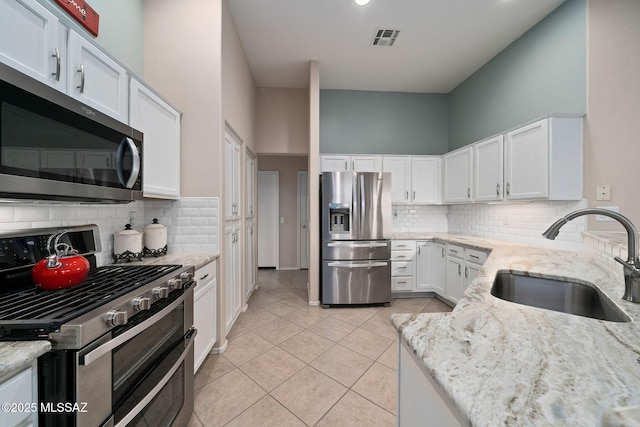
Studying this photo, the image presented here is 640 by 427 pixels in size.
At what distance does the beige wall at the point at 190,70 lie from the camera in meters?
2.18

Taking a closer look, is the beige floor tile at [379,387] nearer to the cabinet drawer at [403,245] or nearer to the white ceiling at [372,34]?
the cabinet drawer at [403,245]

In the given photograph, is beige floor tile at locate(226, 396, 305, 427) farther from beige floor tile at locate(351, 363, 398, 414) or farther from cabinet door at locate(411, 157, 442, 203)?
cabinet door at locate(411, 157, 442, 203)

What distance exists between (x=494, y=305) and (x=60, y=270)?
5.68ft

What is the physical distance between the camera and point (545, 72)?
2574 mm

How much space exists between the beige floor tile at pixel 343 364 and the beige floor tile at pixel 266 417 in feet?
1.51

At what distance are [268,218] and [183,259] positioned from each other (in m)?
3.47

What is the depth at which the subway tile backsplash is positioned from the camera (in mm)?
1257

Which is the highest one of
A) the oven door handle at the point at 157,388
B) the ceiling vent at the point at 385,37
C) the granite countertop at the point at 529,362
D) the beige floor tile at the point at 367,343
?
the ceiling vent at the point at 385,37

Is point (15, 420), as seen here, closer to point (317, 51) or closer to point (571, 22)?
point (317, 51)

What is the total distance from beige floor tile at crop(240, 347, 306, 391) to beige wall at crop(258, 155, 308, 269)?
124 inches

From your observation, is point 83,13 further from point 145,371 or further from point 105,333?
point 145,371

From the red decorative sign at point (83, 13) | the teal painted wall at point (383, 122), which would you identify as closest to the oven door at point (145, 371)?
the red decorative sign at point (83, 13)

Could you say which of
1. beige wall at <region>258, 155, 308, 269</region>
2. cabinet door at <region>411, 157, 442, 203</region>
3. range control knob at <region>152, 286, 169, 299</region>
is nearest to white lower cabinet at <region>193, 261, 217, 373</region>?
range control knob at <region>152, 286, 169, 299</region>

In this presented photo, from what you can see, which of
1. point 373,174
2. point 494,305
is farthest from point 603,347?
point 373,174
